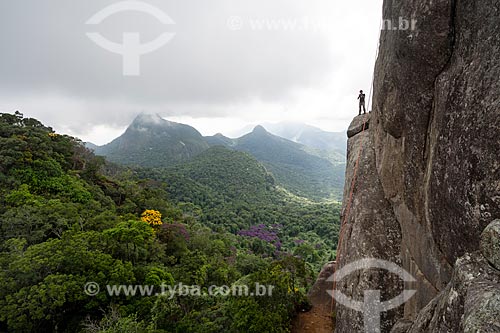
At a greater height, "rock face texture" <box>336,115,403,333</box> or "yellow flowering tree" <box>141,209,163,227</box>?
"rock face texture" <box>336,115,403,333</box>

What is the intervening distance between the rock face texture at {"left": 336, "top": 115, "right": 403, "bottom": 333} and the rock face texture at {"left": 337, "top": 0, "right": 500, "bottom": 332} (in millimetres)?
442

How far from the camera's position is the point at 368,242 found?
6934 millimetres

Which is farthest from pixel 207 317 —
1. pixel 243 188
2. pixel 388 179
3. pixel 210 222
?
pixel 243 188

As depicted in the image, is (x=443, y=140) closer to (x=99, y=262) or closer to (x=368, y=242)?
(x=368, y=242)

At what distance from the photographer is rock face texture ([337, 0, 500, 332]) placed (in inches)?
131

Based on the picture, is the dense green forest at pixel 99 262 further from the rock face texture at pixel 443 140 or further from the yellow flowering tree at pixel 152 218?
the rock face texture at pixel 443 140

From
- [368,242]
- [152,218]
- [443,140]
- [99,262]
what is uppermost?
[443,140]

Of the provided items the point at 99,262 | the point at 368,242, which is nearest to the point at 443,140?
the point at 368,242

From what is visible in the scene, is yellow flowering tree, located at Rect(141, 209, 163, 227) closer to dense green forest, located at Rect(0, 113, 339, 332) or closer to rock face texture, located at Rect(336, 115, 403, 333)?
dense green forest, located at Rect(0, 113, 339, 332)

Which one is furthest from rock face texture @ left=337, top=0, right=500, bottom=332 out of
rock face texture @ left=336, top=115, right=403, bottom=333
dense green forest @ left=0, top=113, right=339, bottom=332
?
dense green forest @ left=0, top=113, right=339, bottom=332

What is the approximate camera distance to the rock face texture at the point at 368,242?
6.46 metres

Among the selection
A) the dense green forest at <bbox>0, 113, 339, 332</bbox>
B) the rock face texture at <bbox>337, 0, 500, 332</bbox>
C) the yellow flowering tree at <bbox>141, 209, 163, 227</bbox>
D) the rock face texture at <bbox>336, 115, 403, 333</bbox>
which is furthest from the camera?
the yellow flowering tree at <bbox>141, 209, 163, 227</bbox>

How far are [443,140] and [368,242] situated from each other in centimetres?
362

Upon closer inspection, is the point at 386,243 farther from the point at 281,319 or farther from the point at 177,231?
the point at 177,231
